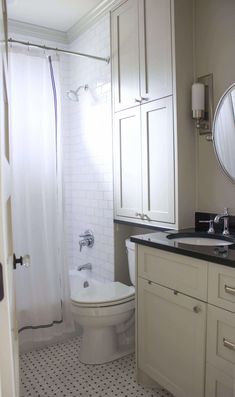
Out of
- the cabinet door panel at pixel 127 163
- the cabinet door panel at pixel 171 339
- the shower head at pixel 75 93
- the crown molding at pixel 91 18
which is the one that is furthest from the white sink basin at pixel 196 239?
the crown molding at pixel 91 18

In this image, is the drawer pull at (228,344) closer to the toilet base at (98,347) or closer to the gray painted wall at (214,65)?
the gray painted wall at (214,65)

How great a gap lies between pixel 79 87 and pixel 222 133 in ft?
4.72

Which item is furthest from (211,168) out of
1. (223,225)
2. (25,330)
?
(25,330)

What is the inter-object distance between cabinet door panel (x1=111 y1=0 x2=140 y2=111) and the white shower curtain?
1.44ft

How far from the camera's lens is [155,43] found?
197 centimetres

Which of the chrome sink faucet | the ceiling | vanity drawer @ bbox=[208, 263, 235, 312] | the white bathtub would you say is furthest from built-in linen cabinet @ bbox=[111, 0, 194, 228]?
the white bathtub

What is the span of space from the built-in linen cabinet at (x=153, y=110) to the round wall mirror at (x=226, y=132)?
168 millimetres

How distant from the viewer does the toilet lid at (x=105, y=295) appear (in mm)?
2029

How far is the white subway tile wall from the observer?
2.49 meters

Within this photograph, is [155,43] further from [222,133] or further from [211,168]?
[211,168]

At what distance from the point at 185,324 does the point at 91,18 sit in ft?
7.64

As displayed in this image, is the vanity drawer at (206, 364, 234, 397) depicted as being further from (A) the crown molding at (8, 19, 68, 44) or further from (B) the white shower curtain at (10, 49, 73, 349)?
(A) the crown molding at (8, 19, 68, 44)

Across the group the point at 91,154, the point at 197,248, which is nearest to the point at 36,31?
the point at 91,154

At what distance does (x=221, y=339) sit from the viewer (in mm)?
1336
